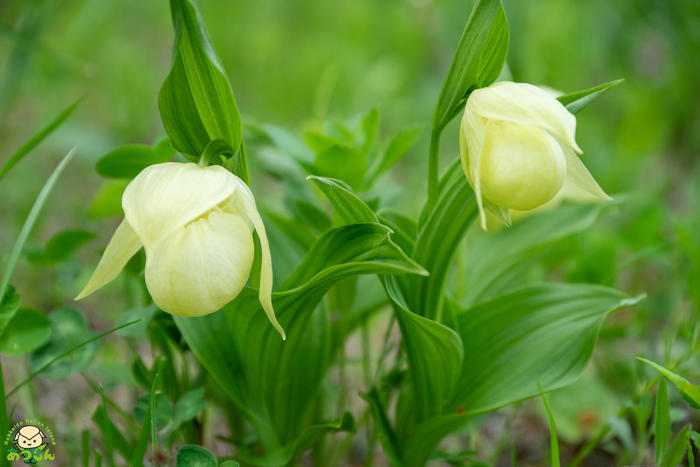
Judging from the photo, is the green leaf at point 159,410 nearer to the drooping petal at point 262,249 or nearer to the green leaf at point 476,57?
the drooping petal at point 262,249

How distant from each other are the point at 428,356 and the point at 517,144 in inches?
11.0

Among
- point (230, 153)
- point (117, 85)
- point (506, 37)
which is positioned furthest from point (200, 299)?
point (117, 85)

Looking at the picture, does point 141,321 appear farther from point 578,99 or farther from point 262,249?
point 578,99

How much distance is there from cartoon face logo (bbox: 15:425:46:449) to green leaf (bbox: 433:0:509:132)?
58 centimetres

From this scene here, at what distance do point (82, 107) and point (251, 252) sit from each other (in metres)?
2.33

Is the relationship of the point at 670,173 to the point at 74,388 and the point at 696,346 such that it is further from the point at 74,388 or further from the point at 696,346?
the point at 74,388

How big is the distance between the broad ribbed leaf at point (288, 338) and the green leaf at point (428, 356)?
68 mm

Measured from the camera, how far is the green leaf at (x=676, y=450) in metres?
0.60

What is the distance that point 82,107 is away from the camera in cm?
249

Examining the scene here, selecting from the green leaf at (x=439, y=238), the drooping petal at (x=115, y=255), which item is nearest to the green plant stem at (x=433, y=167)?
the green leaf at (x=439, y=238)

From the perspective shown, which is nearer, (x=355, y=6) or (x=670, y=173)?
(x=670, y=173)

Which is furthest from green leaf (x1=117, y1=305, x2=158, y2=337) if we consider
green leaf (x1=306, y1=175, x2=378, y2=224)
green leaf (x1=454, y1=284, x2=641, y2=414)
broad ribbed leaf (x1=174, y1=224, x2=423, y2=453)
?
green leaf (x1=454, y1=284, x2=641, y2=414)

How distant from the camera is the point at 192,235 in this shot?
496mm

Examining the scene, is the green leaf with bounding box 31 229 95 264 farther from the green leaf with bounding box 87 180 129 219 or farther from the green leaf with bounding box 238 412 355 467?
the green leaf with bounding box 238 412 355 467
